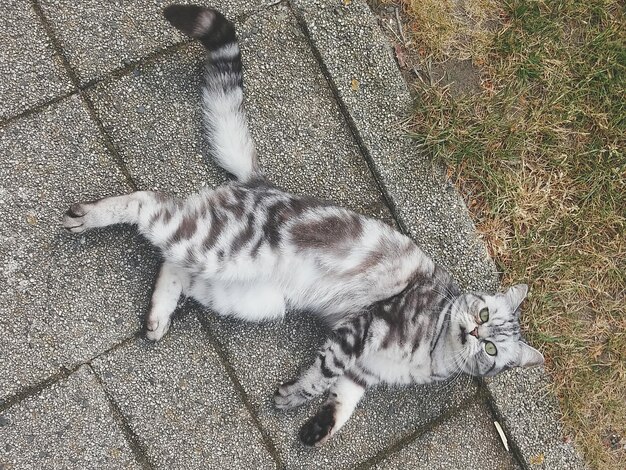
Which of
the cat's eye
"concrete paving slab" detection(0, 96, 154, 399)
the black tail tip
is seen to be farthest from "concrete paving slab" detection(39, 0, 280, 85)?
the cat's eye

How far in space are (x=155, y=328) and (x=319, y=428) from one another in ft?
2.55

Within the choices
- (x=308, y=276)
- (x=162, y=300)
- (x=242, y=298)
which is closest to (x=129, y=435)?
(x=162, y=300)

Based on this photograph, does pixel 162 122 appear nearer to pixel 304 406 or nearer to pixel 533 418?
pixel 304 406

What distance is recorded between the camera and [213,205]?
7.41ft

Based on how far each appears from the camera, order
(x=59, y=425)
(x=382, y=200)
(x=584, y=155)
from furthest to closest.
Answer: (x=584, y=155) < (x=382, y=200) < (x=59, y=425)

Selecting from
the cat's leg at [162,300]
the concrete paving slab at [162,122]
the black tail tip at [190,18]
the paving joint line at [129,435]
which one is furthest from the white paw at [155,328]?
the black tail tip at [190,18]

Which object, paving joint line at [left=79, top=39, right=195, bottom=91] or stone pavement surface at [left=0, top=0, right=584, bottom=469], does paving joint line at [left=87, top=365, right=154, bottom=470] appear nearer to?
stone pavement surface at [left=0, top=0, right=584, bottom=469]

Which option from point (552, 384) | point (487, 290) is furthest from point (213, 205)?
point (552, 384)

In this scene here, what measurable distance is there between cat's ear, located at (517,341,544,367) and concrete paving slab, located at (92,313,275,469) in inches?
44.8

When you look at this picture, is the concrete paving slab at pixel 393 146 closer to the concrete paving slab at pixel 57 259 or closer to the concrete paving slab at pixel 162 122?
the concrete paving slab at pixel 162 122

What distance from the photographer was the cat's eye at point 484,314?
2.46 metres

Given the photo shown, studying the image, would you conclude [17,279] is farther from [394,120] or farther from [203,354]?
[394,120]

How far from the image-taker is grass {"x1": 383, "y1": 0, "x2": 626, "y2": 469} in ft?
9.20

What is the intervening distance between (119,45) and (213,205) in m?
0.77
